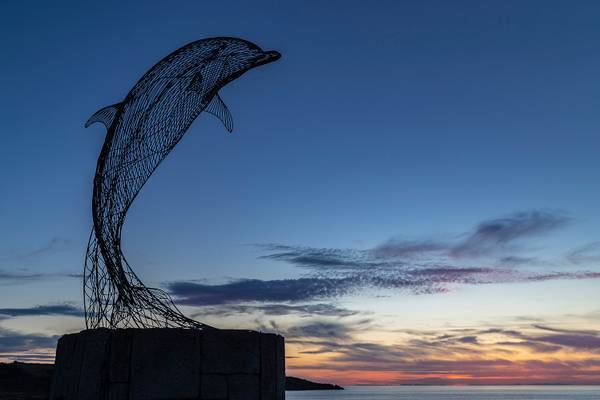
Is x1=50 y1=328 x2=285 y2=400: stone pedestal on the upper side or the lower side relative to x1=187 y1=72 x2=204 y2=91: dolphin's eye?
lower

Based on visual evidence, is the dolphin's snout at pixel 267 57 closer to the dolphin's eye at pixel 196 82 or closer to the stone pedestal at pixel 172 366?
the dolphin's eye at pixel 196 82

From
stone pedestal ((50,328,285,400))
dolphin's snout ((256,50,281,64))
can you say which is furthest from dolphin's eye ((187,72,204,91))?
stone pedestal ((50,328,285,400))

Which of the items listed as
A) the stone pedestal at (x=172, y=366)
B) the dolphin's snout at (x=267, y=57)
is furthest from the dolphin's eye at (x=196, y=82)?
the stone pedestal at (x=172, y=366)

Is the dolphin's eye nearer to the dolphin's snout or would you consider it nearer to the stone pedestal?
the dolphin's snout

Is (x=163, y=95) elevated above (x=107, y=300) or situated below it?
above

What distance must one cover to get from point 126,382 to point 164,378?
0.48 m

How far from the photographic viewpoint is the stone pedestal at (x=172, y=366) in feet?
25.4

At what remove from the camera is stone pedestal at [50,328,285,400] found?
25.4 feet

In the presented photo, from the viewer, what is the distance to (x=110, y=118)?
999cm

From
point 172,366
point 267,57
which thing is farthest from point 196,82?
point 172,366

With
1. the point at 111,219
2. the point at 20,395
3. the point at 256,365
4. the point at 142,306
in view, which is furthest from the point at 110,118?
the point at 20,395

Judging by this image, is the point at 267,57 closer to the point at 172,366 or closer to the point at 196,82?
the point at 196,82

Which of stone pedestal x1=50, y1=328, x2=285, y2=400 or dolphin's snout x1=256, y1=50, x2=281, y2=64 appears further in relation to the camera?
dolphin's snout x1=256, y1=50, x2=281, y2=64

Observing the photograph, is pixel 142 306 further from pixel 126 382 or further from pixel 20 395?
pixel 20 395
